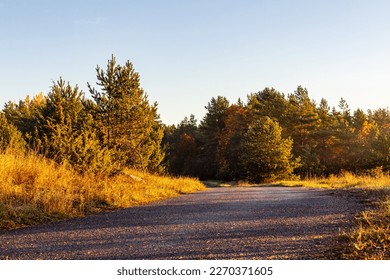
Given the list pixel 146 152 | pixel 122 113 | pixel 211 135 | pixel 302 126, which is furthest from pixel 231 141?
pixel 122 113

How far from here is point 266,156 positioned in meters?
44.5

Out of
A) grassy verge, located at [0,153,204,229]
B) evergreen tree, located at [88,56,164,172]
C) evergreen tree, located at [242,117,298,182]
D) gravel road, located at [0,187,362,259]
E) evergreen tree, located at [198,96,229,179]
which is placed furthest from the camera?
evergreen tree, located at [198,96,229,179]

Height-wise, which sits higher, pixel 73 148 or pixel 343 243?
pixel 73 148

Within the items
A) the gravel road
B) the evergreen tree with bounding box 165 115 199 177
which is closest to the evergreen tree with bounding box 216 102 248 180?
the evergreen tree with bounding box 165 115 199 177

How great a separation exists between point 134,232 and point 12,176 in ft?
17.2

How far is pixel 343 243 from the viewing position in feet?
14.4

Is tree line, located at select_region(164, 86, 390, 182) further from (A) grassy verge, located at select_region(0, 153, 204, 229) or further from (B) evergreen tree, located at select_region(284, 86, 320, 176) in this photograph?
(A) grassy verge, located at select_region(0, 153, 204, 229)

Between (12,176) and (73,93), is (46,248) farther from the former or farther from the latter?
(73,93)

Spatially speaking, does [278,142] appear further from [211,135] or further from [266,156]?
[211,135]

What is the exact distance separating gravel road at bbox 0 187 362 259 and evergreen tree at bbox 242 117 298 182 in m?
36.9

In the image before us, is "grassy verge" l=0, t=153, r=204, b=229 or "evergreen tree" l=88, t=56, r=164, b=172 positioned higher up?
"evergreen tree" l=88, t=56, r=164, b=172

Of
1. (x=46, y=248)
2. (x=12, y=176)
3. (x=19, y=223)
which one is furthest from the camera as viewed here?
(x=12, y=176)

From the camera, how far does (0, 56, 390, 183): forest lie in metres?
17.4
